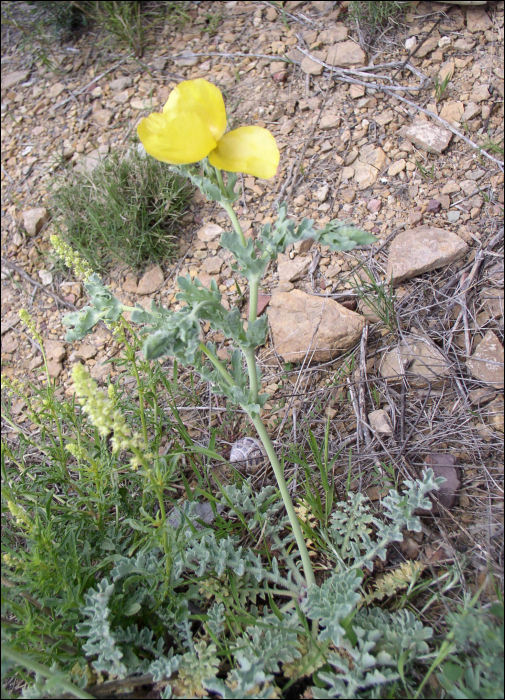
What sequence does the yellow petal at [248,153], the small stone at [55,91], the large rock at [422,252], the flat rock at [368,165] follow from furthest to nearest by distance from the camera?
the small stone at [55,91] → the flat rock at [368,165] → the large rock at [422,252] → the yellow petal at [248,153]

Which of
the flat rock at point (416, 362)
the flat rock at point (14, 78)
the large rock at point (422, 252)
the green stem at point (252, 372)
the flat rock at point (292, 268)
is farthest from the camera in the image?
the flat rock at point (14, 78)

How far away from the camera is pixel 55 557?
143 centimetres

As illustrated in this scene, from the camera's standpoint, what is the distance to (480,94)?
8.55 feet

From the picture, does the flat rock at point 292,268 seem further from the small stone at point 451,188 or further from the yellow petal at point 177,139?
the yellow petal at point 177,139

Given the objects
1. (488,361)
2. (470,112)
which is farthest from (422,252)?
(470,112)

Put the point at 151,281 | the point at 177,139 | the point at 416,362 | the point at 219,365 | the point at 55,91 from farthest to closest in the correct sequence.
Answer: the point at 55,91 → the point at 151,281 → the point at 416,362 → the point at 219,365 → the point at 177,139

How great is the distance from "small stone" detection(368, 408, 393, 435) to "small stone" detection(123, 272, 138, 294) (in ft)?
4.81

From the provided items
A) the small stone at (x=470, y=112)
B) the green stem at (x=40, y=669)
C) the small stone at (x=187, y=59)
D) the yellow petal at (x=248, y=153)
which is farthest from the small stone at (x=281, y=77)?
the green stem at (x=40, y=669)

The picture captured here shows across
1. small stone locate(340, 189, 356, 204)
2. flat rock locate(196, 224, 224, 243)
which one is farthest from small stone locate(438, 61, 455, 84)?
flat rock locate(196, 224, 224, 243)

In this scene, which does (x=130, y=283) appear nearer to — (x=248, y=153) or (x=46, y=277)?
(x=46, y=277)

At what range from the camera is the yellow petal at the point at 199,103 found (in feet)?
4.02

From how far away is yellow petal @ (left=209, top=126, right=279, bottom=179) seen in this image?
4.11 ft

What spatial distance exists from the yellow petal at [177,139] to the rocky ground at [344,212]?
111 cm

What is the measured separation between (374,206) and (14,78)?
3.07m
